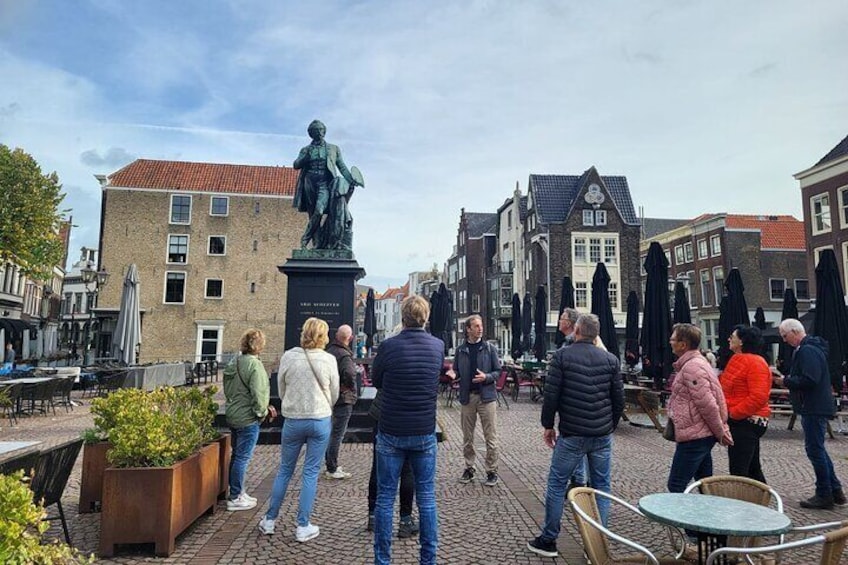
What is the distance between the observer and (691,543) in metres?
4.61

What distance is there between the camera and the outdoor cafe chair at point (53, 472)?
409cm

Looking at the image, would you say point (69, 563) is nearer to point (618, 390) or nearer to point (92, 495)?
point (92, 495)

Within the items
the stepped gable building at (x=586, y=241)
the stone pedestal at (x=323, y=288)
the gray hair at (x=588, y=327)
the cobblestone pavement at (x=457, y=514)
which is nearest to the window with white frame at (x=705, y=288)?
the stepped gable building at (x=586, y=241)

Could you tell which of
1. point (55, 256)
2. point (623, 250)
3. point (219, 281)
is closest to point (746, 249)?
point (623, 250)

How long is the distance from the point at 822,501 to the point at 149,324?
117 ft

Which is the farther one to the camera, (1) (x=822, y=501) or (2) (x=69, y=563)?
(1) (x=822, y=501)

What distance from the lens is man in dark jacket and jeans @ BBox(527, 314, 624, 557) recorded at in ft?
14.3

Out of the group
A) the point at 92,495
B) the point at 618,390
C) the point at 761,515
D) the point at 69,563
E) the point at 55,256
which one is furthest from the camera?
the point at 55,256

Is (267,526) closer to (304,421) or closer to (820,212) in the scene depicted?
(304,421)

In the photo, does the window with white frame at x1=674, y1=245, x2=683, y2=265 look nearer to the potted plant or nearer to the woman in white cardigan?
the woman in white cardigan

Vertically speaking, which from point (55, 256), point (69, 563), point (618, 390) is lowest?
point (69, 563)

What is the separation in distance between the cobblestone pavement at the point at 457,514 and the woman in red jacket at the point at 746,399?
2.90ft

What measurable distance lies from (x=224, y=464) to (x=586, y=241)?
36.2m

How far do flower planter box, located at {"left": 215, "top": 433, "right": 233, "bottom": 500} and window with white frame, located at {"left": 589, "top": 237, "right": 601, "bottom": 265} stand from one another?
118 feet
